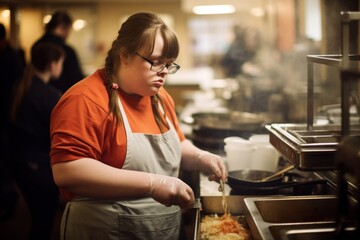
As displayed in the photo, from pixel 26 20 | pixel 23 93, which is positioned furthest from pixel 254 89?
pixel 26 20

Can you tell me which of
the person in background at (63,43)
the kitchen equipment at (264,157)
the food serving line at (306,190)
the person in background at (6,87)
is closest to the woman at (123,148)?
the food serving line at (306,190)

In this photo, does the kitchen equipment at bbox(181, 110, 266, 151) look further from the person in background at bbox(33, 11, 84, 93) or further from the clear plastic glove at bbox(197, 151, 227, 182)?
the person in background at bbox(33, 11, 84, 93)

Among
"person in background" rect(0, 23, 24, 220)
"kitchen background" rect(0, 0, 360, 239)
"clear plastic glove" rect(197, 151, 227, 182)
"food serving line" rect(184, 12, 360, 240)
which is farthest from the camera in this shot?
"person in background" rect(0, 23, 24, 220)

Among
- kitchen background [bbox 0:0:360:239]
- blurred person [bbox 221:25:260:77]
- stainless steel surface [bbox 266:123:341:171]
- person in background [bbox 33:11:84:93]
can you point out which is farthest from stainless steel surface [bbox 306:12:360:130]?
blurred person [bbox 221:25:260:77]

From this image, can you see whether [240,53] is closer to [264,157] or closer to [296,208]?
[264,157]

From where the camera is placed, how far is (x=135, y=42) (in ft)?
6.04

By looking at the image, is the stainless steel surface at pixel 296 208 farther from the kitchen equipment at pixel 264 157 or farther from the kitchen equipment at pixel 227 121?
the kitchen equipment at pixel 227 121

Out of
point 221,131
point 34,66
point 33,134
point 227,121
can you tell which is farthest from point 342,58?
point 34,66

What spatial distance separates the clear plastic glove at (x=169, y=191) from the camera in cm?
172

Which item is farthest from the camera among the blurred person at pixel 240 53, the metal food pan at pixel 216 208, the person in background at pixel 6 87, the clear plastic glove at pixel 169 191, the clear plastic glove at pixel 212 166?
the blurred person at pixel 240 53

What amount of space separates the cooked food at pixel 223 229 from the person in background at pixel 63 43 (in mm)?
3055

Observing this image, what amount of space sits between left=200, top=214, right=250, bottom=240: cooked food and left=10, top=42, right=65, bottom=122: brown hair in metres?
2.01

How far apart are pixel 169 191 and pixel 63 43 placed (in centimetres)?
337

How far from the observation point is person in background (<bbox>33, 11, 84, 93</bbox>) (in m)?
4.59
